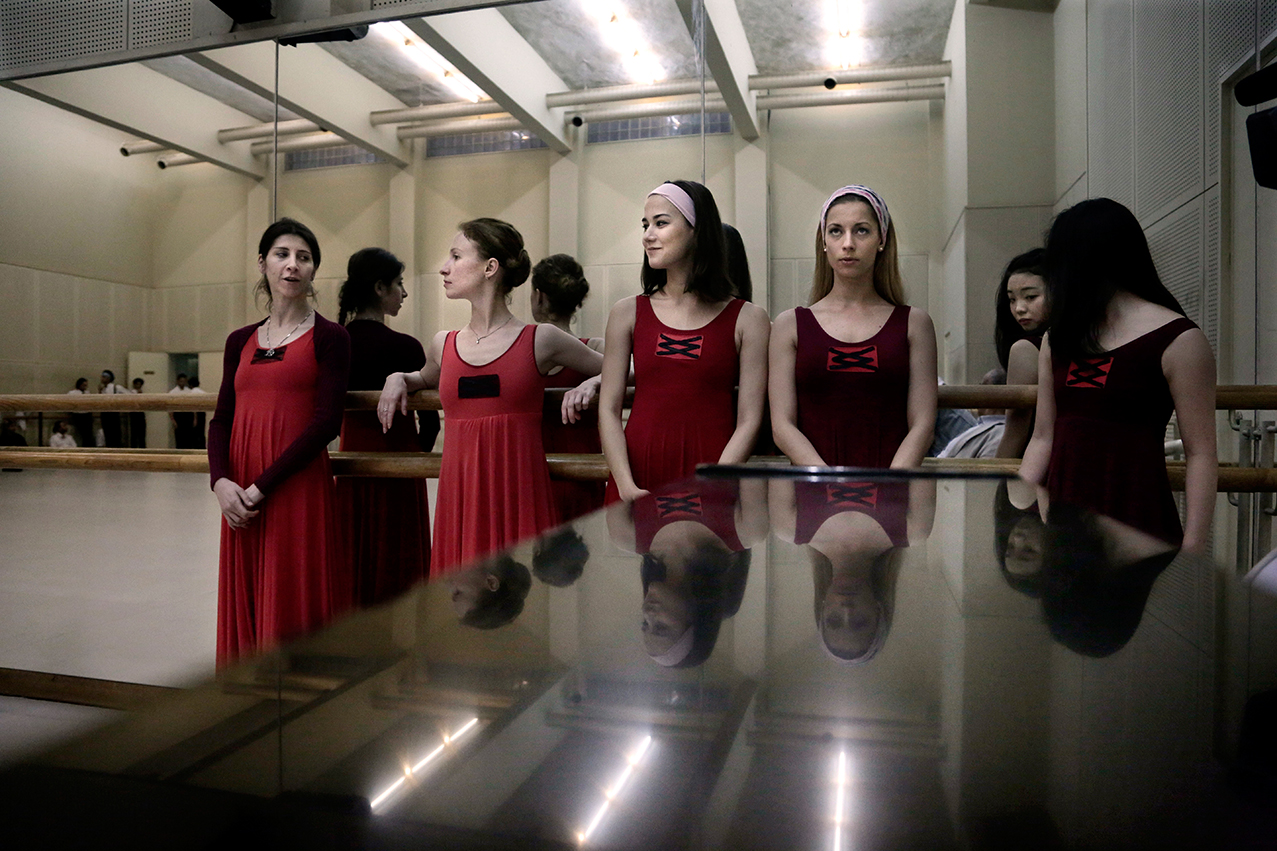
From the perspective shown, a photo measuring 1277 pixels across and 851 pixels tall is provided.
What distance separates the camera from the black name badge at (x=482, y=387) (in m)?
2.62

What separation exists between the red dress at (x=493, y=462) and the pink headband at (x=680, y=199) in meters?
0.63

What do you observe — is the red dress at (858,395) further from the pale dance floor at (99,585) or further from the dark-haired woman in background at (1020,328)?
the pale dance floor at (99,585)

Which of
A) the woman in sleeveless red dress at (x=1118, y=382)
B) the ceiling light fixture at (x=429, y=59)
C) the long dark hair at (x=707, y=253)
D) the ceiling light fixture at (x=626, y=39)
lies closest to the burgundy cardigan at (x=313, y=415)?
the long dark hair at (x=707, y=253)

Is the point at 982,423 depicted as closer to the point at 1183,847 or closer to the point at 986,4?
the point at 1183,847

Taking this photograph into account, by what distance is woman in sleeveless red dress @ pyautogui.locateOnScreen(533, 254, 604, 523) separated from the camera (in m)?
3.06

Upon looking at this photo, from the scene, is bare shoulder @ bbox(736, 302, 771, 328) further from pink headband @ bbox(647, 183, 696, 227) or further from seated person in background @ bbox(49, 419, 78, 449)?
seated person in background @ bbox(49, 419, 78, 449)

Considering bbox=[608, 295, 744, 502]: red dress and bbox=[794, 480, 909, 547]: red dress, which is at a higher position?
bbox=[608, 295, 744, 502]: red dress

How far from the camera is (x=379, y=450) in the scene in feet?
11.4

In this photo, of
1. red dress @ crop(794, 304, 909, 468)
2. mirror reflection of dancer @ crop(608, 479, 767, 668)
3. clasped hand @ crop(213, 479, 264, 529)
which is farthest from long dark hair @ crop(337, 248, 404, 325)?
mirror reflection of dancer @ crop(608, 479, 767, 668)

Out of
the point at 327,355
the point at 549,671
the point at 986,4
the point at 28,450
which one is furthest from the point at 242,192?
the point at 549,671

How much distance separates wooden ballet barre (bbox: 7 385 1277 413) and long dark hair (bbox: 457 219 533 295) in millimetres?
407

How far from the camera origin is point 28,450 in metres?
3.36

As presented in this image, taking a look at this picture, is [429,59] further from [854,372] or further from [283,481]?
[854,372]

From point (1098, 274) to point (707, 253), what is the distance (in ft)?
3.36
